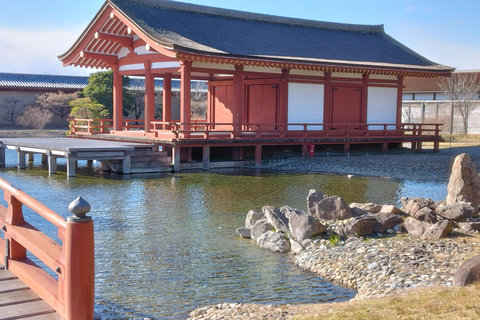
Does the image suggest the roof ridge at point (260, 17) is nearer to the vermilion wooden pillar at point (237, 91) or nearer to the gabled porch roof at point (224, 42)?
the gabled porch roof at point (224, 42)

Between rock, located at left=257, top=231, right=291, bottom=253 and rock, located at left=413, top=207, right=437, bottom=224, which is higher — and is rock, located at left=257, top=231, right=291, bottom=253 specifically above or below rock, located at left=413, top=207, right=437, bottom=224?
below

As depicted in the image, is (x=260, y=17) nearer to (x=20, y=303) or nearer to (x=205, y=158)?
(x=205, y=158)

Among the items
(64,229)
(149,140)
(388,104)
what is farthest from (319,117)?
(64,229)

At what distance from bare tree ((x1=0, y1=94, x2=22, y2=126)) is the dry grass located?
1488 inches

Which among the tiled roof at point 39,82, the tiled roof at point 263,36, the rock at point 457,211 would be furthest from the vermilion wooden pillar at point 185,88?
the tiled roof at point 39,82

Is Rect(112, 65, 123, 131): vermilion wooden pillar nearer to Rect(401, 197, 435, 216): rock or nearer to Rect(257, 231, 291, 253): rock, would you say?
Rect(257, 231, 291, 253): rock

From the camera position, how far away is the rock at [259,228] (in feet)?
32.5

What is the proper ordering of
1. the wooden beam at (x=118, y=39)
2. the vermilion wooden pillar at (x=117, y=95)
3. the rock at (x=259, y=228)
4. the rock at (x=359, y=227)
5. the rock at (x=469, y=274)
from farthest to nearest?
the vermilion wooden pillar at (x=117, y=95)
the wooden beam at (x=118, y=39)
the rock at (x=259, y=228)
the rock at (x=359, y=227)
the rock at (x=469, y=274)

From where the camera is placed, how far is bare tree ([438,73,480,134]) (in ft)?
122

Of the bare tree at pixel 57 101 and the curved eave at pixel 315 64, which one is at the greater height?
the curved eave at pixel 315 64

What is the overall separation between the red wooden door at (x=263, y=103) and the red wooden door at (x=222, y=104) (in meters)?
1.15

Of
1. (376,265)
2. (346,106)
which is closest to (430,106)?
(346,106)

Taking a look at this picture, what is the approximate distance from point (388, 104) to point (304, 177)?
9880mm

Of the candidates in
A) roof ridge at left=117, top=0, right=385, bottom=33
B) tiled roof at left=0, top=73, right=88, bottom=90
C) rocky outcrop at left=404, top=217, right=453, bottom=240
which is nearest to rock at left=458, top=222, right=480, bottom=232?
rocky outcrop at left=404, top=217, right=453, bottom=240
